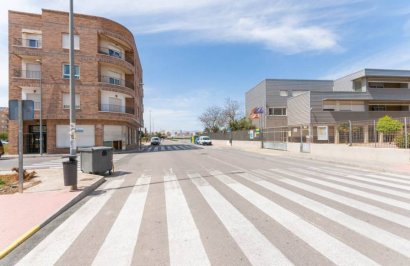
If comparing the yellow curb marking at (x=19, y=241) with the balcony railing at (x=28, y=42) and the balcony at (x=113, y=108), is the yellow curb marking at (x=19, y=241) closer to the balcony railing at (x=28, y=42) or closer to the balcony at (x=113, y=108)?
the balcony at (x=113, y=108)

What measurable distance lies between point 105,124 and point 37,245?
28.0 metres

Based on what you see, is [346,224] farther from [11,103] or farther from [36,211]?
[11,103]

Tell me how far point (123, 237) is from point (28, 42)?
3166 centimetres

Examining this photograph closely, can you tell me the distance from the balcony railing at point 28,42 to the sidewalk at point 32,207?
2566 centimetres

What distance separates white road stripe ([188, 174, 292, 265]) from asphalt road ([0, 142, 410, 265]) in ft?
0.05

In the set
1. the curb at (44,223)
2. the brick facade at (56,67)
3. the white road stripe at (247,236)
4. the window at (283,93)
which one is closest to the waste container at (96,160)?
the curb at (44,223)

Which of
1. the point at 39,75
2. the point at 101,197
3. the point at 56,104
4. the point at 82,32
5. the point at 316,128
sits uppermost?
the point at 82,32

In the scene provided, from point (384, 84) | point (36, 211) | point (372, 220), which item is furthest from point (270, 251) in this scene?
point (384, 84)

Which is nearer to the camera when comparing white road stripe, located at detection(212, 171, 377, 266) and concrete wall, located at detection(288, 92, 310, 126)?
white road stripe, located at detection(212, 171, 377, 266)

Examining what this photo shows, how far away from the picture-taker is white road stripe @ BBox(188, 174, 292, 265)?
353 cm

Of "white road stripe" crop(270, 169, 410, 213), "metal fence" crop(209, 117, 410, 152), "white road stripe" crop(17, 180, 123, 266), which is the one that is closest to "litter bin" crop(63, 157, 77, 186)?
"white road stripe" crop(17, 180, 123, 266)

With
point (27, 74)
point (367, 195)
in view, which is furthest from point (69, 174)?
point (27, 74)

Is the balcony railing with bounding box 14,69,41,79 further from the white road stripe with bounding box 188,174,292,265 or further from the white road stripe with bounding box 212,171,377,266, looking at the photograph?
the white road stripe with bounding box 212,171,377,266

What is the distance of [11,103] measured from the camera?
23.9ft
